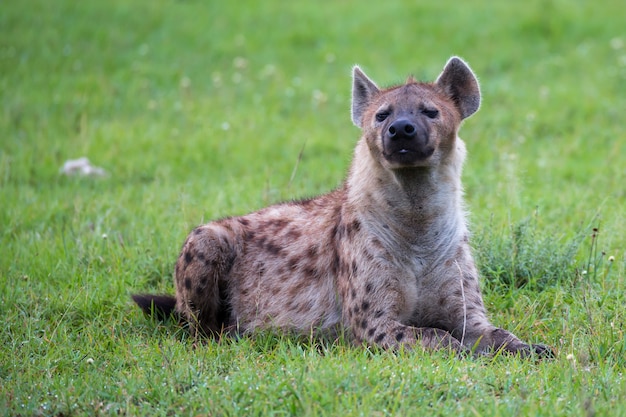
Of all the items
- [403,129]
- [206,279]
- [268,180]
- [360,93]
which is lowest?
[206,279]

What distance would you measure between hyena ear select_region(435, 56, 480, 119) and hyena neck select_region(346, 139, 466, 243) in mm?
318

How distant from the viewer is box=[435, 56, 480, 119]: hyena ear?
207 inches

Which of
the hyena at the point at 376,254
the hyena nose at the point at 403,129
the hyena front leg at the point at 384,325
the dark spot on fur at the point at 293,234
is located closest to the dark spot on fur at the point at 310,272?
the hyena at the point at 376,254

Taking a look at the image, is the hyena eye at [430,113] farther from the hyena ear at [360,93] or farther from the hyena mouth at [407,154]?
the hyena ear at [360,93]

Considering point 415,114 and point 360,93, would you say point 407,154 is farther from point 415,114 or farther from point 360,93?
point 360,93

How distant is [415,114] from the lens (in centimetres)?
490

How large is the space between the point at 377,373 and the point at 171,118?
21.0 feet

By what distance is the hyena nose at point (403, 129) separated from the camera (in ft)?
15.5

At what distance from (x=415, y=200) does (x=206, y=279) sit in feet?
4.20

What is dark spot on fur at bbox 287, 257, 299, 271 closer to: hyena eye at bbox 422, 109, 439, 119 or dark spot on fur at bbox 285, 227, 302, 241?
dark spot on fur at bbox 285, 227, 302, 241

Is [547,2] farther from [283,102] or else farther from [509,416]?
[509,416]

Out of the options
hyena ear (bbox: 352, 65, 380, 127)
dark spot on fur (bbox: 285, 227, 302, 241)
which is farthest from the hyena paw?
hyena ear (bbox: 352, 65, 380, 127)

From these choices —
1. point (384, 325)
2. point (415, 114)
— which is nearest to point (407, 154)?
point (415, 114)

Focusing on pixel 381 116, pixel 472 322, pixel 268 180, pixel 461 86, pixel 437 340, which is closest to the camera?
pixel 437 340
